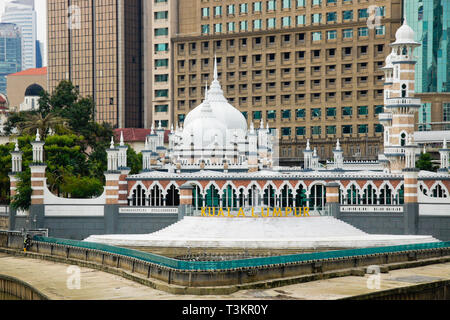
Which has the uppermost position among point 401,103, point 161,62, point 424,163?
point 161,62

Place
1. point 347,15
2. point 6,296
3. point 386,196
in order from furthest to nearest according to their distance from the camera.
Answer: point 347,15, point 386,196, point 6,296

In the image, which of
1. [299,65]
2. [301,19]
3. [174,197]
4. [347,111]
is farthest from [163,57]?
[174,197]

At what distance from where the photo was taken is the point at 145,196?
255 ft

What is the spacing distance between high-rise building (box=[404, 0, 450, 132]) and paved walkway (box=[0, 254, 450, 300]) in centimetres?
7453

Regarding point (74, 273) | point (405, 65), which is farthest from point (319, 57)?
point (74, 273)

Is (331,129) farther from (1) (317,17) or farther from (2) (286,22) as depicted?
(2) (286,22)

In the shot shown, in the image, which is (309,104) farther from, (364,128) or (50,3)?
(50,3)

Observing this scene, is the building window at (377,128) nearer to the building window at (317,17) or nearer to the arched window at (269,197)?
the building window at (317,17)

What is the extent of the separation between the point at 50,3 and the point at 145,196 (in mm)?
102853

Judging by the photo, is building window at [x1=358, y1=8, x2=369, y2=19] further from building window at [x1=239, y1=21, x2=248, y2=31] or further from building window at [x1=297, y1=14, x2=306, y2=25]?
building window at [x1=239, y1=21, x2=248, y2=31]

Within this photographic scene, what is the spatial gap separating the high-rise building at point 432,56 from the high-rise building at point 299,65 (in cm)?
443

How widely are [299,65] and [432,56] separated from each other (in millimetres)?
22073

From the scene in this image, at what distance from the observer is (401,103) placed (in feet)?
252

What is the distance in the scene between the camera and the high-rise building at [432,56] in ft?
417
